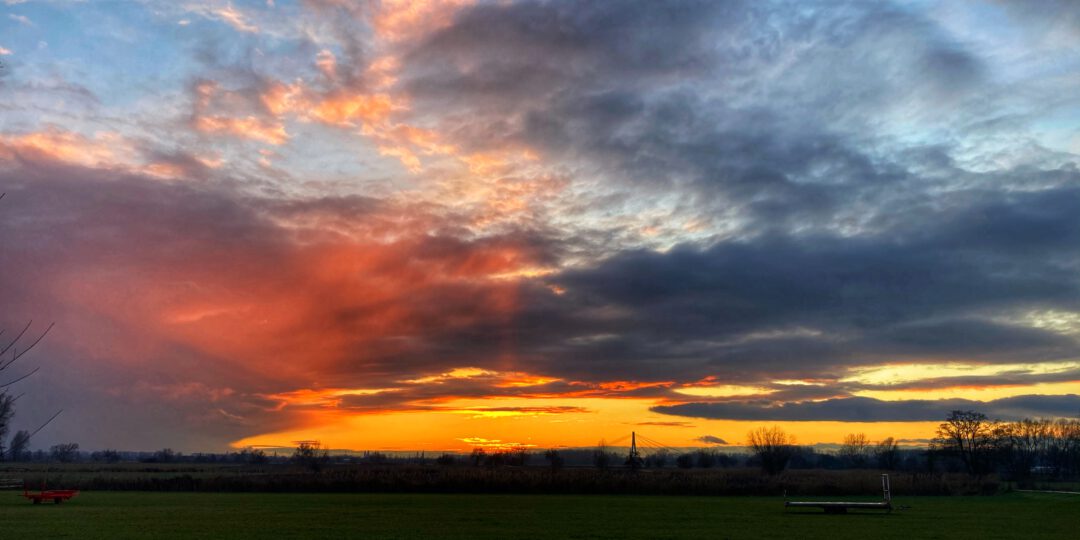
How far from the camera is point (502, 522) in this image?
3797cm

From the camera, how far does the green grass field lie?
32.5 meters

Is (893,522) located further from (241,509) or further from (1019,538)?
(241,509)

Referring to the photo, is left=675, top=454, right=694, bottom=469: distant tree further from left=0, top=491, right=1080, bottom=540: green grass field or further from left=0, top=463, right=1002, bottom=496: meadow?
left=0, top=491, right=1080, bottom=540: green grass field

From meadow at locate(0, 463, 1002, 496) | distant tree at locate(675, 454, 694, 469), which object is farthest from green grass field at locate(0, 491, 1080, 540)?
distant tree at locate(675, 454, 694, 469)

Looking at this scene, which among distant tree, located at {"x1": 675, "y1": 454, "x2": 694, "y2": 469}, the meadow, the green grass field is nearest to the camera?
the green grass field

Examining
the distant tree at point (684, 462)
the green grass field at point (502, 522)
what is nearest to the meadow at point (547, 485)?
the green grass field at point (502, 522)

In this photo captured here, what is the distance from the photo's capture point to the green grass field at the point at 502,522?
3253 centimetres

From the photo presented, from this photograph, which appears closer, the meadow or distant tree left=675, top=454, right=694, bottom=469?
the meadow

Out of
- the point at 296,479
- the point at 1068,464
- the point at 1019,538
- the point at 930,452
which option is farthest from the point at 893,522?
the point at 1068,464

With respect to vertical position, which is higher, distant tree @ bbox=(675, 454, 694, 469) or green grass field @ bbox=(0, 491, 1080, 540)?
green grass field @ bbox=(0, 491, 1080, 540)

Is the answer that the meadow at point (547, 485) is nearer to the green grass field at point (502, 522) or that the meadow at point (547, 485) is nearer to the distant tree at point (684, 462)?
the green grass field at point (502, 522)

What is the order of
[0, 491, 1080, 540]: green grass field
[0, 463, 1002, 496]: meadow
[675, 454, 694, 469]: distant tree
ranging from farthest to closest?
[675, 454, 694, 469]: distant tree → [0, 463, 1002, 496]: meadow → [0, 491, 1080, 540]: green grass field

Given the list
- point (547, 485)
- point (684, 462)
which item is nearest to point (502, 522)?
point (547, 485)

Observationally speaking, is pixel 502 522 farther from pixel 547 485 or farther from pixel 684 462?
pixel 684 462
